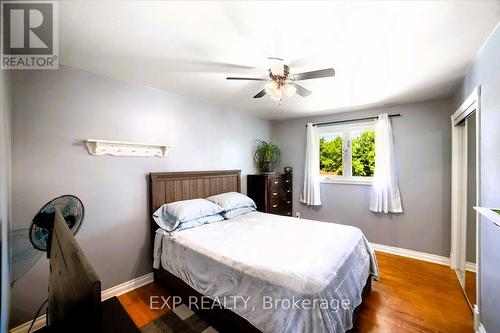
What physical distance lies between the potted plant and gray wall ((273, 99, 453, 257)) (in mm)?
1392

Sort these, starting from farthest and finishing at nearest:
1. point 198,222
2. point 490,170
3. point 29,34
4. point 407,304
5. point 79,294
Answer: point 198,222 → point 407,304 → point 490,170 → point 29,34 → point 79,294

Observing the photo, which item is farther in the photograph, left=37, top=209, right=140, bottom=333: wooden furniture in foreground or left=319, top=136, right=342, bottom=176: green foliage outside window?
left=319, top=136, right=342, bottom=176: green foliage outside window

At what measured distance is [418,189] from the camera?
3.19 metres

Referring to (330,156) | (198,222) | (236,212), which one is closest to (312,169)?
(330,156)

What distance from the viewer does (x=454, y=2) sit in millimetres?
1263

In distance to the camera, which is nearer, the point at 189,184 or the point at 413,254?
the point at 189,184

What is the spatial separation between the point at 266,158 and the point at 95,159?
2.67m

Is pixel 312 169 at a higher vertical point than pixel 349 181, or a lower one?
higher

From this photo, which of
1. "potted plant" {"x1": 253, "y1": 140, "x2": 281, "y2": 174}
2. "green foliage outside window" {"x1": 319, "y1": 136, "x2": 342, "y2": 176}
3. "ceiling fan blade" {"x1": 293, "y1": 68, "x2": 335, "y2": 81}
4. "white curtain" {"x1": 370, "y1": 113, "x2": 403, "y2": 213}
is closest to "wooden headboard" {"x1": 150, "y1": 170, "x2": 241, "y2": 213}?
"potted plant" {"x1": 253, "y1": 140, "x2": 281, "y2": 174}

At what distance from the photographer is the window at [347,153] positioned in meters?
3.62

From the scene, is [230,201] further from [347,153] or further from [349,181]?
[347,153]

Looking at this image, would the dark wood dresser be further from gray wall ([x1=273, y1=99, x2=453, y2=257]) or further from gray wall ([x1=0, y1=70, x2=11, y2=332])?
gray wall ([x1=0, y1=70, x2=11, y2=332])

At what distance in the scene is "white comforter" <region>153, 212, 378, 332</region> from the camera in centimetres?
134

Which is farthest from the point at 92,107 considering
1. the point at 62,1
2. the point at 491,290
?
the point at 491,290
